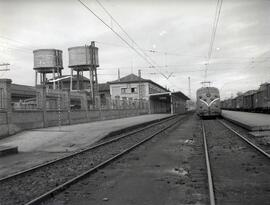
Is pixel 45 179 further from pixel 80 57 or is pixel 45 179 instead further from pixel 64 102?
pixel 80 57

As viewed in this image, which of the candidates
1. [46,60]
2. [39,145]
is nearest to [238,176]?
[39,145]

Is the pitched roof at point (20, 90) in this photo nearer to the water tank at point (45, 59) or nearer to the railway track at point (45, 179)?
the water tank at point (45, 59)

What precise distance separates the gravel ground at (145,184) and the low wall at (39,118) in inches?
416

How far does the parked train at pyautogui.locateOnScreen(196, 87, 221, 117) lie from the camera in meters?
35.8

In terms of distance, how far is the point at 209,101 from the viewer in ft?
117

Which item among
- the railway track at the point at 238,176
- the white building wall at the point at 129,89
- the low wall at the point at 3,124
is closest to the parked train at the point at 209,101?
the low wall at the point at 3,124

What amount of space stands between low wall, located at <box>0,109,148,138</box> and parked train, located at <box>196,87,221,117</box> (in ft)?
36.8

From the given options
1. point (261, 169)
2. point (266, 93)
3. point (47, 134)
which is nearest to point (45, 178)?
point (261, 169)

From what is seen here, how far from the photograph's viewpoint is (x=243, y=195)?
6480mm

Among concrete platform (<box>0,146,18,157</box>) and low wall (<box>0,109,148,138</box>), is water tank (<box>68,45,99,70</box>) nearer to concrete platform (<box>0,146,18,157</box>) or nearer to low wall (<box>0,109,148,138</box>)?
low wall (<box>0,109,148,138</box>)

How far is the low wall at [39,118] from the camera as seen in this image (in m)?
19.3

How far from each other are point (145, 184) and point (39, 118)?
17.5 metres

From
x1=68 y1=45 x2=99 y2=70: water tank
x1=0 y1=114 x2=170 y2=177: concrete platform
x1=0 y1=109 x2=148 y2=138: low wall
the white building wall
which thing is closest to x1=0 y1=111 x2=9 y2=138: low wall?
x1=0 y1=109 x2=148 y2=138: low wall

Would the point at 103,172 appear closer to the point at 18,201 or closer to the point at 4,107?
the point at 18,201
